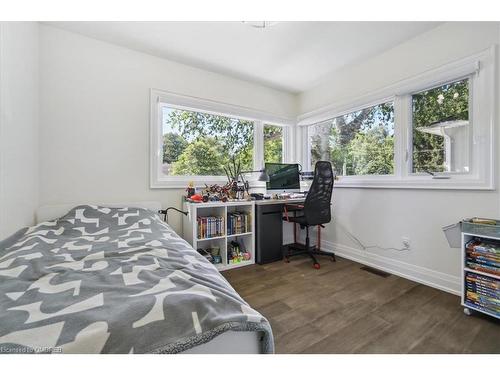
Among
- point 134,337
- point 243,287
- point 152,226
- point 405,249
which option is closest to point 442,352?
point 405,249

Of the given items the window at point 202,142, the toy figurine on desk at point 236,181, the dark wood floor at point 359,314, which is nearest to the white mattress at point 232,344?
the dark wood floor at point 359,314

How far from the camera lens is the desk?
2592 mm

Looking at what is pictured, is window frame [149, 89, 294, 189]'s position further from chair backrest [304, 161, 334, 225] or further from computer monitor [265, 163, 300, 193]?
chair backrest [304, 161, 334, 225]

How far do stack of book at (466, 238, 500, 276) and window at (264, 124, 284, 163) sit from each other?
2.37 m

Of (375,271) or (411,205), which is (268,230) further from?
→ (411,205)

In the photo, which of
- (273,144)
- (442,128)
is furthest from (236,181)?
(442,128)

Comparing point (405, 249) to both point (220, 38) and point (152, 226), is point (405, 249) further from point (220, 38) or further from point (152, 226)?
point (220, 38)

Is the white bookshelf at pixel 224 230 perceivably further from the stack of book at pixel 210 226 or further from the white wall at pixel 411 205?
the white wall at pixel 411 205

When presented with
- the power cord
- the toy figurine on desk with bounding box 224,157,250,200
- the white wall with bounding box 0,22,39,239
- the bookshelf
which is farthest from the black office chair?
the white wall with bounding box 0,22,39,239

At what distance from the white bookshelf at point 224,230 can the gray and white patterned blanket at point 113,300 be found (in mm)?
1000

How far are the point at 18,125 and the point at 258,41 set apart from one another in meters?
2.04

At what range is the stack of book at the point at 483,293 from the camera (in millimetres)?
1446

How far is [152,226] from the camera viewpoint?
1.75m

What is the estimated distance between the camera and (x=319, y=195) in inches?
97.3
